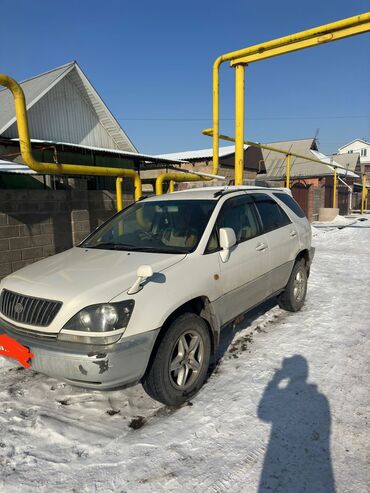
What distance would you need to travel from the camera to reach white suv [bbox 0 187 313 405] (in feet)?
8.09

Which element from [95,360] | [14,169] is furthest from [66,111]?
[95,360]

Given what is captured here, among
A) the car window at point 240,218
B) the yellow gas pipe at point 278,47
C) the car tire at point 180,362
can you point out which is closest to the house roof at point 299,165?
the yellow gas pipe at point 278,47

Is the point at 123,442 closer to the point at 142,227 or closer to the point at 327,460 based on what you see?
the point at 327,460

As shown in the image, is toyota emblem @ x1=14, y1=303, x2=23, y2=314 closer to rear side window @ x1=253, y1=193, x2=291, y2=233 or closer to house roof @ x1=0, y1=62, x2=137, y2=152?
rear side window @ x1=253, y1=193, x2=291, y2=233

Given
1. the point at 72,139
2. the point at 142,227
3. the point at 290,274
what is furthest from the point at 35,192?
the point at 72,139

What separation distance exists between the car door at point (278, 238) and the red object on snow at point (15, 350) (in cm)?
285

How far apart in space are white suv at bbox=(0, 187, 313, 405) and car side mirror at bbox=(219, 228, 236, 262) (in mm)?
12

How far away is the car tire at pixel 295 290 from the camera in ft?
16.1

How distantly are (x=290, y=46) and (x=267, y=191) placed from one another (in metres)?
3.67

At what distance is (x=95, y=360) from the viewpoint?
2.37 m

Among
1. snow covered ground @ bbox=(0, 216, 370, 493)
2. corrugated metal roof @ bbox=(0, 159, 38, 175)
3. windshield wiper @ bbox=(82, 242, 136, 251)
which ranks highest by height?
corrugated metal roof @ bbox=(0, 159, 38, 175)

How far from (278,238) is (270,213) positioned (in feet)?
1.20

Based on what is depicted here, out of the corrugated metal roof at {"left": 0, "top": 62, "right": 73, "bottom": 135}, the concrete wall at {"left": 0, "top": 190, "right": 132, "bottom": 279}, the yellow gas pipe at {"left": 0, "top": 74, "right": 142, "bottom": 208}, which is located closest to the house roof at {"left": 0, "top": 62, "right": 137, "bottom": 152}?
the corrugated metal roof at {"left": 0, "top": 62, "right": 73, "bottom": 135}

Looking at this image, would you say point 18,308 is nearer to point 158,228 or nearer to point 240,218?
point 158,228
